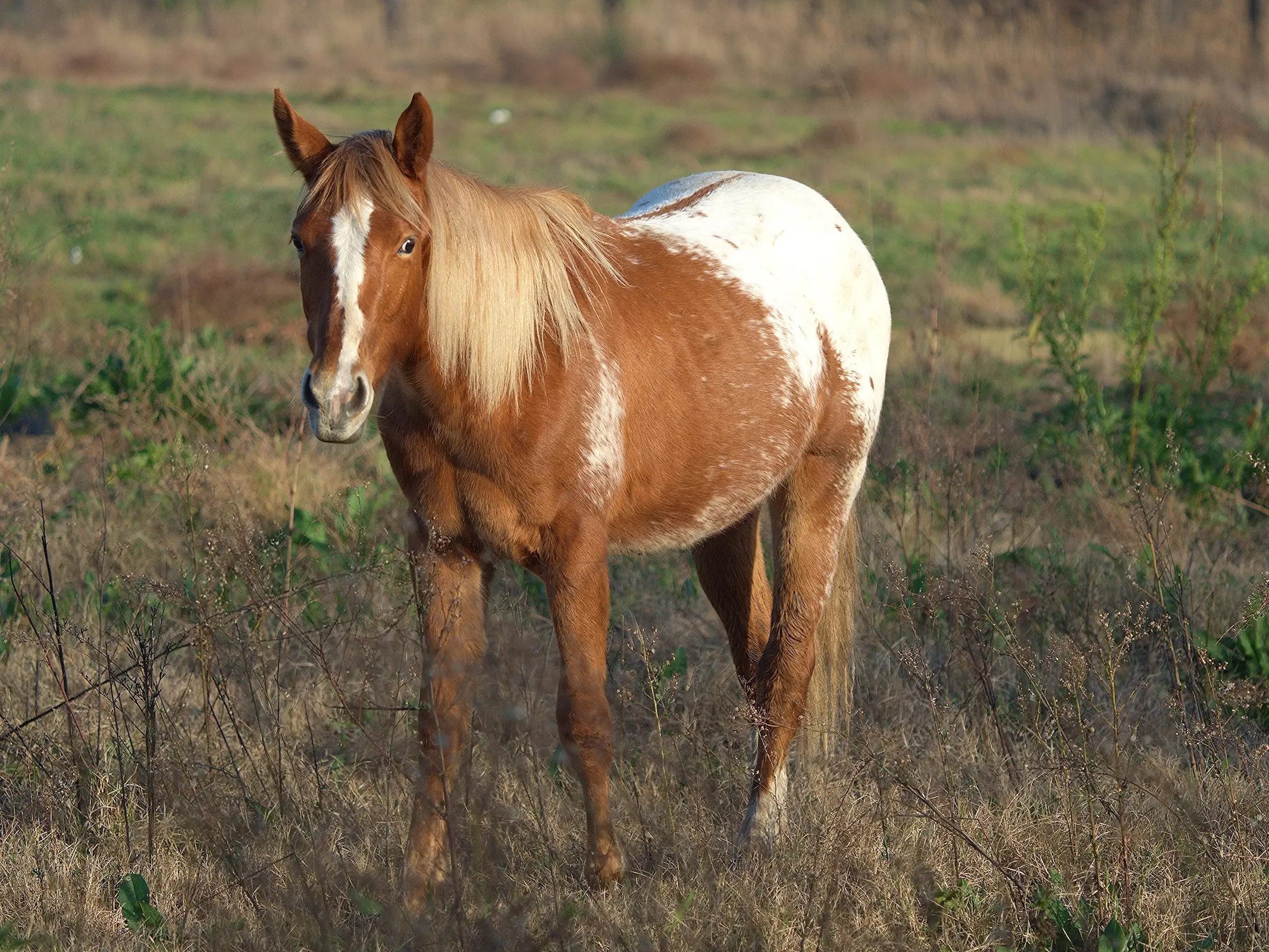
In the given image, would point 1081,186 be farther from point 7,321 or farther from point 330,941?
point 330,941

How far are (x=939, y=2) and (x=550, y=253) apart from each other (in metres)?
27.2

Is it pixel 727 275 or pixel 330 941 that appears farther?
pixel 727 275

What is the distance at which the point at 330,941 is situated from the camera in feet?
8.77

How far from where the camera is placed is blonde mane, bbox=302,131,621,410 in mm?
2842

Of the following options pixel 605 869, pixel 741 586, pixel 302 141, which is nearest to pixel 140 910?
pixel 605 869

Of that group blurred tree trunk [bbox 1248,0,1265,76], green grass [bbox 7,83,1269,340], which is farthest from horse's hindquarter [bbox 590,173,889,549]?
blurred tree trunk [bbox 1248,0,1265,76]

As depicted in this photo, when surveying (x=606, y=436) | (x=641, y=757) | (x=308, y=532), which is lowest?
(x=641, y=757)

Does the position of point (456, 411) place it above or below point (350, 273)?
below

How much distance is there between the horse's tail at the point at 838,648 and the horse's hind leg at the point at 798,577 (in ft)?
0.27

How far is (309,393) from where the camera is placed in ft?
8.83

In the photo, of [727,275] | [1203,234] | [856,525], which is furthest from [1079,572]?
[1203,234]

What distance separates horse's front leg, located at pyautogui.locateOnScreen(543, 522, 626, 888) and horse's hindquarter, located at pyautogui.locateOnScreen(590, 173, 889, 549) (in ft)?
0.59

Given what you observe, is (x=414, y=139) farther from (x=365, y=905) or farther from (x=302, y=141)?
(x=365, y=905)

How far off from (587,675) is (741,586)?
3.43ft
